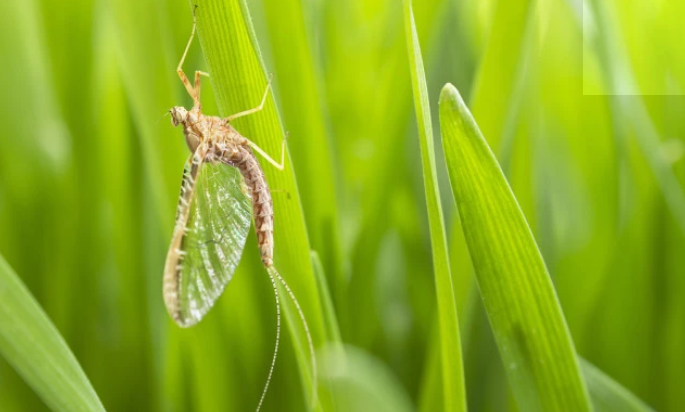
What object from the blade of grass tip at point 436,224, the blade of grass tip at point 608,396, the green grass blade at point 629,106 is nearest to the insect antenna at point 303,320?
the blade of grass tip at point 436,224

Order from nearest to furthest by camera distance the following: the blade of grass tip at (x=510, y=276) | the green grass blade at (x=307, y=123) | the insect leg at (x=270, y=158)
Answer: the blade of grass tip at (x=510, y=276) → the insect leg at (x=270, y=158) → the green grass blade at (x=307, y=123)

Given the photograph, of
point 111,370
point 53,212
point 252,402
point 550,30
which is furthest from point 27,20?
point 550,30

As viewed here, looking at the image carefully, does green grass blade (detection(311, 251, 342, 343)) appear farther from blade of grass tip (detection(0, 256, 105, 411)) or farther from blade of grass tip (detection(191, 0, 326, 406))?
blade of grass tip (detection(0, 256, 105, 411))

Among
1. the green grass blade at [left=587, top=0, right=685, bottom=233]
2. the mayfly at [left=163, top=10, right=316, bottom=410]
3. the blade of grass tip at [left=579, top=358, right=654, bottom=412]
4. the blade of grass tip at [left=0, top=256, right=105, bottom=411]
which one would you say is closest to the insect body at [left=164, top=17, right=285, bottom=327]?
the mayfly at [left=163, top=10, right=316, bottom=410]

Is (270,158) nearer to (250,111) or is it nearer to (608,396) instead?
(250,111)

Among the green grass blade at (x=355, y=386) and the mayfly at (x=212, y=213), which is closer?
the green grass blade at (x=355, y=386)

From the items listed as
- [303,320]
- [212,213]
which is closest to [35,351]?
[303,320]

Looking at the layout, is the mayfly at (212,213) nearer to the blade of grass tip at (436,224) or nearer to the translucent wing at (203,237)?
the translucent wing at (203,237)
